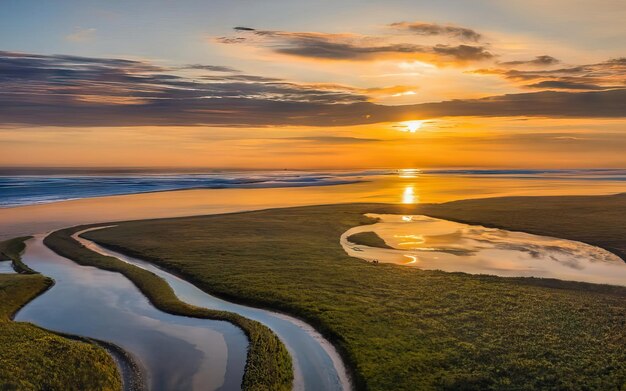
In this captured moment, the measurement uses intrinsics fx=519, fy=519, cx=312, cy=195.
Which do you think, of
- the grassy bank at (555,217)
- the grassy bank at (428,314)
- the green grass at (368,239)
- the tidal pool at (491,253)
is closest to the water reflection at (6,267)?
the grassy bank at (428,314)

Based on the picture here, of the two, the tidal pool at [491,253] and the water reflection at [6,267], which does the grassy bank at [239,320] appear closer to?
the water reflection at [6,267]

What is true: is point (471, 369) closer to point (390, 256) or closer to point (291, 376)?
point (291, 376)

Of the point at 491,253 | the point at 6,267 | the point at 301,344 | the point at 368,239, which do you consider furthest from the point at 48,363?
the point at 368,239

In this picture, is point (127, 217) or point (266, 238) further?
point (127, 217)

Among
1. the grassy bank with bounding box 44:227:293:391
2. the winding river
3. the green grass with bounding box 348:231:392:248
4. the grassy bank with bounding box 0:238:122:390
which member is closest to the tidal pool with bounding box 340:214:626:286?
the green grass with bounding box 348:231:392:248

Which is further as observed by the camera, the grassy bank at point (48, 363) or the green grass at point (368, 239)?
the green grass at point (368, 239)

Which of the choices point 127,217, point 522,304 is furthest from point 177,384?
point 127,217
